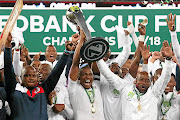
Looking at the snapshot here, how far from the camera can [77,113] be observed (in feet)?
16.6

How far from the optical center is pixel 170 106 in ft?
18.6

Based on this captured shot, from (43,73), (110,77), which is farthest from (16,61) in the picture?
(110,77)

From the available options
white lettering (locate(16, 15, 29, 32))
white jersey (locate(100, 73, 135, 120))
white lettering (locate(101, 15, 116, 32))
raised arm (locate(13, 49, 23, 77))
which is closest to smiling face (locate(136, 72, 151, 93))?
white jersey (locate(100, 73, 135, 120))

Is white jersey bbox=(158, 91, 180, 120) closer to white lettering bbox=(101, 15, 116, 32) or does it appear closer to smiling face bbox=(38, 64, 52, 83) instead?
smiling face bbox=(38, 64, 52, 83)

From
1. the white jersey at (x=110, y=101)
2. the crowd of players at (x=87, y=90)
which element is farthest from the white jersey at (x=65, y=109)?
the white jersey at (x=110, y=101)

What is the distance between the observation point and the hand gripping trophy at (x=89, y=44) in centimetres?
431

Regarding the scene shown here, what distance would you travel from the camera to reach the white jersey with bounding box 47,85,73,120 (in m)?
5.01

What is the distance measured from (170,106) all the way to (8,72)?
262 centimetres

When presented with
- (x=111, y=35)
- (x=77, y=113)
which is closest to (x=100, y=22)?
(x=111, y=35)

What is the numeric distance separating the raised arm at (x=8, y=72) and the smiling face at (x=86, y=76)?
1.12 metres

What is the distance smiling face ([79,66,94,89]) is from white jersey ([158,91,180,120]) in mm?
1183

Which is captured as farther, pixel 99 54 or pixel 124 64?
pixel 124 64

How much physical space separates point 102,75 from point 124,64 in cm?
88

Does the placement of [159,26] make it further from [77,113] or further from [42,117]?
[42,117]
